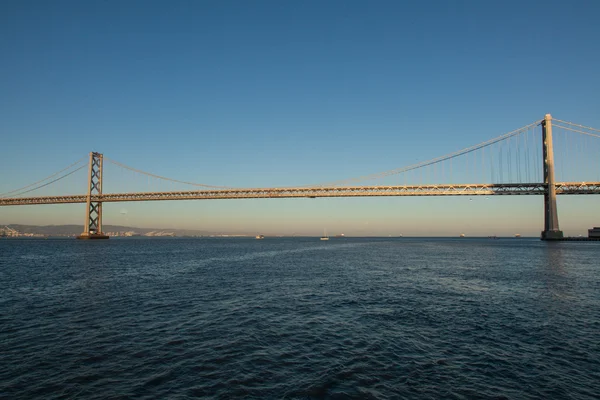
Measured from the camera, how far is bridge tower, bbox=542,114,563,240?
66250mm

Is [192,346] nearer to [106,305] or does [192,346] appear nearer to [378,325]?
[378,325]

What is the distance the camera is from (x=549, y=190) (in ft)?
219

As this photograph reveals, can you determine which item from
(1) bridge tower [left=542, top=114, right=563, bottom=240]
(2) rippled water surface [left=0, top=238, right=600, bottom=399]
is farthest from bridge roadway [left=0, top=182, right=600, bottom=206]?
(2) rippled water surface [left=0, top=238, right=600, bottom=399]

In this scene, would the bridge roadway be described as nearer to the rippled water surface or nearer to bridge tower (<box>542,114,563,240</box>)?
bridge tower (<box>542,114,563,240</box>)

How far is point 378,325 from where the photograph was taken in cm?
1159

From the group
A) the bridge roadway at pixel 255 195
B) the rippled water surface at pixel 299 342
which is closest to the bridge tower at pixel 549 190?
the bridge roadway at pixel 255 195

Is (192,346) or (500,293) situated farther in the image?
(500,293)

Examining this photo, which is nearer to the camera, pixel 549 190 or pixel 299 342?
pixel 299 342

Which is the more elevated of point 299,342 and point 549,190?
point 549,190

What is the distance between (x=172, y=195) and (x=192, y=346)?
80.4 meters

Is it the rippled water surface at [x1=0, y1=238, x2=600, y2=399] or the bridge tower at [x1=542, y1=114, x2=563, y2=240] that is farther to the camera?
the bridge tower at [x1=542, y1=114, x2=563, y2=240]

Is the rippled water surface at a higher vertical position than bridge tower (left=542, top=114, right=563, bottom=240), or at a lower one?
lower

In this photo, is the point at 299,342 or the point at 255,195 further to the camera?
the point at 255,195

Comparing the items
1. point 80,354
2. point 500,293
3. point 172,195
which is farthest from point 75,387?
point 172,195
